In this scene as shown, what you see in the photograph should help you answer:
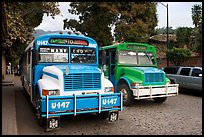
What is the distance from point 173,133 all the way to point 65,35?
4.31m

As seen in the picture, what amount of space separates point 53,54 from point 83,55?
0.97 meters

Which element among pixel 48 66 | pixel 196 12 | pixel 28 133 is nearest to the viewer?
pixel 28 133

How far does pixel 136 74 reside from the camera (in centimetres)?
973

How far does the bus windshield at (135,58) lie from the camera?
10.5m

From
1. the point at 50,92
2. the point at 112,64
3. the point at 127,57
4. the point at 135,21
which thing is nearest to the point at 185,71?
the point at 127,57

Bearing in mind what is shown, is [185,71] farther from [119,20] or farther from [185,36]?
[185,36]

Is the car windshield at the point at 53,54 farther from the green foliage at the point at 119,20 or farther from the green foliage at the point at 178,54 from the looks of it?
the green foliage at the point at 178,54

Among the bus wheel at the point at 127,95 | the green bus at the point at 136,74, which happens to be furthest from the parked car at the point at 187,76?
the bus wheel at the point at 127,95

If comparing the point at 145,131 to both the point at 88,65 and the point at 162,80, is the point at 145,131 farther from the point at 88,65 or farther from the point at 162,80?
the point at 162,80

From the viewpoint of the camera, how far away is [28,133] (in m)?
6.11

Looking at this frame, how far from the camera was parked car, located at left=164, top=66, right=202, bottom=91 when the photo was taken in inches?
500

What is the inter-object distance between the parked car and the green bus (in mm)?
3171

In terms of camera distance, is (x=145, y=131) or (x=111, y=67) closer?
(x=145, y=131)

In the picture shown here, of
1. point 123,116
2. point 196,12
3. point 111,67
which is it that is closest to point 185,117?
point 123,116
